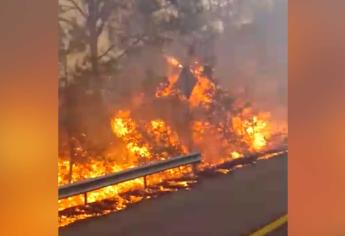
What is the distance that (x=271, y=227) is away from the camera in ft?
10.2

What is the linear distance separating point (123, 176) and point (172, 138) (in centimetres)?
39

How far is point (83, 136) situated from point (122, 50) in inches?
19.2

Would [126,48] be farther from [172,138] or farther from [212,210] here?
[212,210]

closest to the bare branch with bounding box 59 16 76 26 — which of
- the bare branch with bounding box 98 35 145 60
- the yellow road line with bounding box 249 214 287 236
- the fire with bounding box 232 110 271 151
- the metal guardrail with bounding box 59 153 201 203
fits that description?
the bare branch with bounding box 98 35 145 60

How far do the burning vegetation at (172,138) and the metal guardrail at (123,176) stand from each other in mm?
24

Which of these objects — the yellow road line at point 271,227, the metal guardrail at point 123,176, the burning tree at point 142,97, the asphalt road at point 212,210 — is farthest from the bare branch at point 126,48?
the yellow road line at point 271,227

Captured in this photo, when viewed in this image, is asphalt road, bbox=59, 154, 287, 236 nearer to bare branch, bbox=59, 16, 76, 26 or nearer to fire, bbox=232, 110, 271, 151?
fire, bbox=232, 110, 271, 151

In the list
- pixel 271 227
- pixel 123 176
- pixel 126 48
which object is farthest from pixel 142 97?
pixel 271 227

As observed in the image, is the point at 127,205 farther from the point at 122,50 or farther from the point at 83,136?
the point at 122,50

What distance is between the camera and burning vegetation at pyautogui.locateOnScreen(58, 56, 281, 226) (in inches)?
98.1
